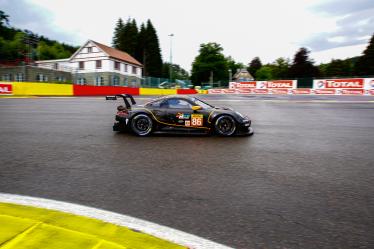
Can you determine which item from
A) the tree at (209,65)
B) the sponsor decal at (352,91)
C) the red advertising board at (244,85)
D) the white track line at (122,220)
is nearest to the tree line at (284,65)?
the tree at (209,65)

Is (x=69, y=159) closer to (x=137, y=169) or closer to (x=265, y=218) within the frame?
(x=137, y=169)

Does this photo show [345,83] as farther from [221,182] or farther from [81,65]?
[81,65]

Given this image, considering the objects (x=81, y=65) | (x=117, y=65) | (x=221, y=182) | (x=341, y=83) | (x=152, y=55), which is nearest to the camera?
(x=221, y=182)

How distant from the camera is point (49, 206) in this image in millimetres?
2846

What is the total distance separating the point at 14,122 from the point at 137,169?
695cm

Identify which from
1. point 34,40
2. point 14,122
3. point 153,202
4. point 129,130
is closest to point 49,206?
point 153,202

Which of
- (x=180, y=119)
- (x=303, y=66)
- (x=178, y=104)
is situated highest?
(x=303, y=66)

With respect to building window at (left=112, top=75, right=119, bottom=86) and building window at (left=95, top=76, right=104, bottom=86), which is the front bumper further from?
building window at (left=95, top=76, right=104, bottom=86)

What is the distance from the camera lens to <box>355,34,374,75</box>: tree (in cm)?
7025

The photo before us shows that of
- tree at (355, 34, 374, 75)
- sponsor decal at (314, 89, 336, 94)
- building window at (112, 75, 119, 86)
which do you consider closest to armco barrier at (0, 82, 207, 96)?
building window at (112, 75, 119, 86)

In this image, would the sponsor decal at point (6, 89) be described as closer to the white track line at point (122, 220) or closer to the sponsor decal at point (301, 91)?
the white track line at point (122, 220)

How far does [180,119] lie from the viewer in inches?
281

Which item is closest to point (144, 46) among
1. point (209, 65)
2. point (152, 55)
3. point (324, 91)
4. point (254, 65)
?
point (152, 55)

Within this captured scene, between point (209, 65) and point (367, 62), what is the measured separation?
42.5m
